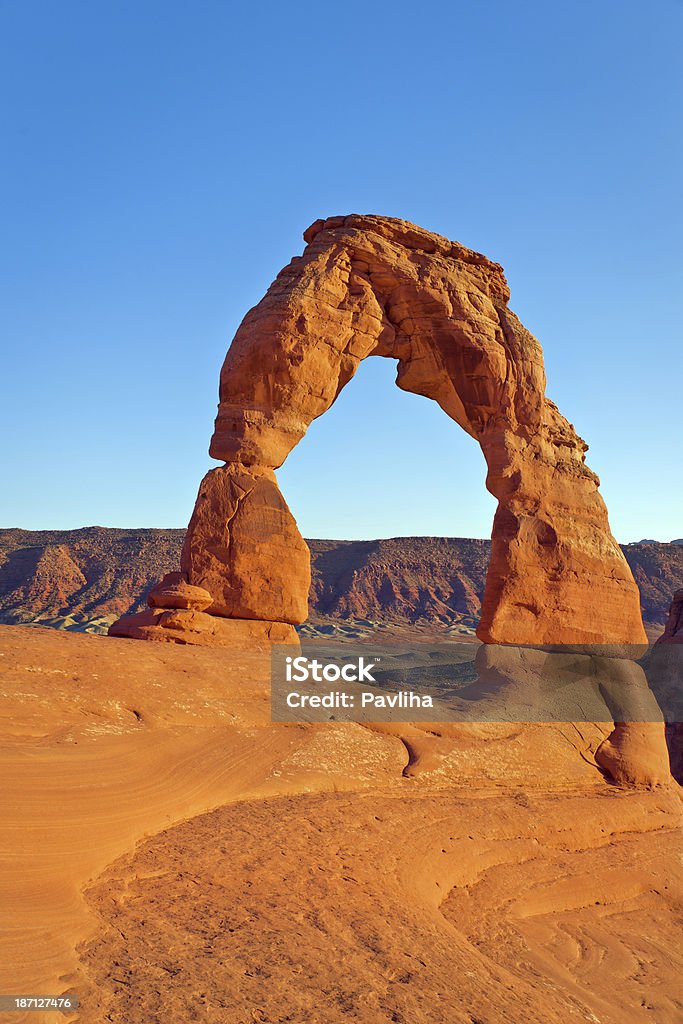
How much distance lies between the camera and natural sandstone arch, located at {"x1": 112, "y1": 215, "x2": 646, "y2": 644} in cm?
1105

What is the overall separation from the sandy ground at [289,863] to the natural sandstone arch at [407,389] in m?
2.23

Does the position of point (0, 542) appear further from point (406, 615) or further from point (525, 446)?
point (525, 446)

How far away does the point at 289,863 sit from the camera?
5.48m

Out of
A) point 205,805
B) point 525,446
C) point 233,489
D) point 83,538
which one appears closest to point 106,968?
point 205,805

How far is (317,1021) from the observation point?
346 centimetres

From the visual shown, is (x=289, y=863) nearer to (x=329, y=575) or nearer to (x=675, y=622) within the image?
(x=675, y=622)

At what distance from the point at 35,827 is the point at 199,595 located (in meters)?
5.44

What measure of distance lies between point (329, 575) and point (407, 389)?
1872 inches

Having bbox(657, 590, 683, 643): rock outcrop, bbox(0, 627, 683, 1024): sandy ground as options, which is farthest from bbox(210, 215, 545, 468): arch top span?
bbox(657, 590, 683, 643): rock outcrop

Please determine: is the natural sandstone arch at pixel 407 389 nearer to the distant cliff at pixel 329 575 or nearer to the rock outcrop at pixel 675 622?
the rock outcrop at pixel 675 622

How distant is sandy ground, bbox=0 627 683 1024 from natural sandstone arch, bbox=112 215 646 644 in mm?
2231

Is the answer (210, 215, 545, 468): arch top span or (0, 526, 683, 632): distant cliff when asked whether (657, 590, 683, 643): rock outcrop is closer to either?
(210, 215, 545, 468): arch top span

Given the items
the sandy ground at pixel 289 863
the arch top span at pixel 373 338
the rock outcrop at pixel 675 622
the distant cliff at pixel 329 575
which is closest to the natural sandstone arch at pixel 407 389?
the arch top span at pixel 373 338

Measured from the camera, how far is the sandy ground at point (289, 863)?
3.88 meters
